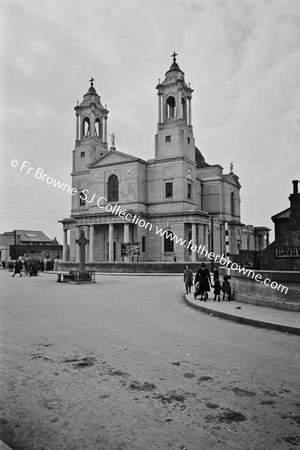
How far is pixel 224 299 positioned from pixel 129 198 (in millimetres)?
34575

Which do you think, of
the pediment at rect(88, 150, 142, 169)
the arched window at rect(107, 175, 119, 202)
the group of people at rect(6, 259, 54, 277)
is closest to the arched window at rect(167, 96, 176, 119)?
the pediment at rect(88, 150, 142, 169)

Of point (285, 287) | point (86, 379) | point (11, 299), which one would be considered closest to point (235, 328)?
point (285, 287)

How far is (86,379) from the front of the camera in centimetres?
550

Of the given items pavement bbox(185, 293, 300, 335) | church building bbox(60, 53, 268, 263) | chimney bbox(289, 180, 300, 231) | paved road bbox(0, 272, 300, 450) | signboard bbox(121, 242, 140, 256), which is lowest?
paved road bbox(0, 272, 300, 450)

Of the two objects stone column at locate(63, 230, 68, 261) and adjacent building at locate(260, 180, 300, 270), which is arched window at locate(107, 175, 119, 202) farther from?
adjacent building at locate(260, 180, 300, 270)

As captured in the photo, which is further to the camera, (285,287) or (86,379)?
(285,287)

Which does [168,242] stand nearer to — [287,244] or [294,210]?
[287,244]

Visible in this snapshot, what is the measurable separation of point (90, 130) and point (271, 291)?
159ft

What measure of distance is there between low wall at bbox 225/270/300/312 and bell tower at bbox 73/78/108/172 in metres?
45.0

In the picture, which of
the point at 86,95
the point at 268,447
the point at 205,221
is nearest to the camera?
the point at 268,447

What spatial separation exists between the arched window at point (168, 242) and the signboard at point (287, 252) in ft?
106

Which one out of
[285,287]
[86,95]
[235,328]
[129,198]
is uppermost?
[86,95]

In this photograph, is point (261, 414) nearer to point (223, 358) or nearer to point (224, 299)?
point (223, 358)

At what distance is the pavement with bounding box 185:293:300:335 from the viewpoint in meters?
9.31
